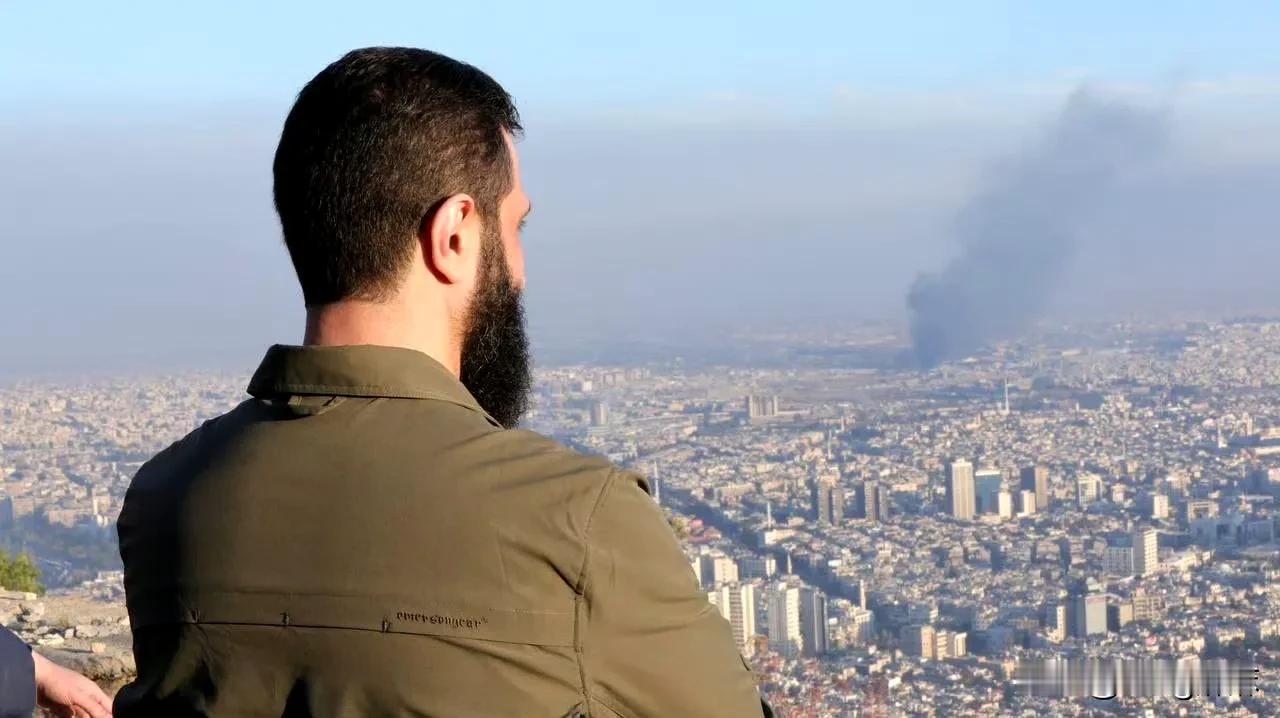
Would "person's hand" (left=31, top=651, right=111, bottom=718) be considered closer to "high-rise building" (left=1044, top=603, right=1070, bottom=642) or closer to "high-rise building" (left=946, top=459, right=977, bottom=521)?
"high-rise building" (left=1044, top=603, right=1070, bottom=642)

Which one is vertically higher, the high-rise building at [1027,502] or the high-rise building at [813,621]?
the high-rise building at [813,621]

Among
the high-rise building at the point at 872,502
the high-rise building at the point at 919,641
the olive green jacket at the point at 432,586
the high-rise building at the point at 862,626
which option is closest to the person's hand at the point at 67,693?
the olive green jacket at the point at 432,586

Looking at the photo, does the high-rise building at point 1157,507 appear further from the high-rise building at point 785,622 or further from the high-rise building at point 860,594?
the high-rise building at point 785,622

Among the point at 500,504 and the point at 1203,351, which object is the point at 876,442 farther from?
the point at 500,504

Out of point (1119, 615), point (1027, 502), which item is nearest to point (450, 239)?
point (1119, 615)

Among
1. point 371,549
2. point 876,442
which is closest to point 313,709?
point 371,549

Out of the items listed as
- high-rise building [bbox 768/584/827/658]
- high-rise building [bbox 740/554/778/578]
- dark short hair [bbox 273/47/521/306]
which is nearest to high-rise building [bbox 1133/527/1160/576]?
high-rise building [bbox 740/554/778/578]

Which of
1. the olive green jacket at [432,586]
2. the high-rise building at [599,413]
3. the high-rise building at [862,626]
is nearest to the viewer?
the olive green jacket at [432,586]
